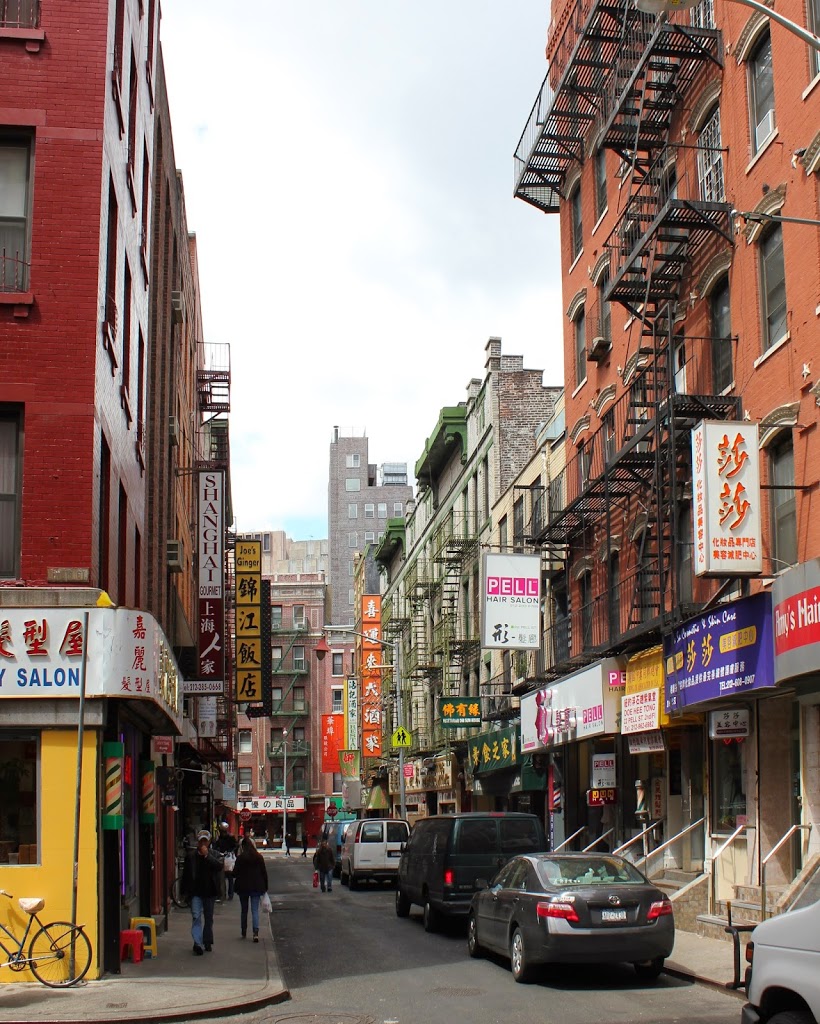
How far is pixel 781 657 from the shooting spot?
53.1 feet

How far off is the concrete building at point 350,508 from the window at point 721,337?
9592 cm

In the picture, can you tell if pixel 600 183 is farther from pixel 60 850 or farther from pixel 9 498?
pixel 60 850

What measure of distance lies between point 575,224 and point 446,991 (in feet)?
70.9

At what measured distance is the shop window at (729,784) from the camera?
66.8 ft

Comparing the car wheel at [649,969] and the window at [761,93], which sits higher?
the window at [761,93]

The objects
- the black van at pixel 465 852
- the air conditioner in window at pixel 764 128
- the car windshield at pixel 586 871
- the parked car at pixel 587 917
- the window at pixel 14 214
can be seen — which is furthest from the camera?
the black van at pixel 465 852

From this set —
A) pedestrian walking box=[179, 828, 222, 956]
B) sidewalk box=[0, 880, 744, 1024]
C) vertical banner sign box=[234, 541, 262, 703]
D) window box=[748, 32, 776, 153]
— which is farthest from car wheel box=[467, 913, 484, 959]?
vertical banner sign box=[234, 541, 262, 703]

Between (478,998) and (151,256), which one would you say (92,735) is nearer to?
(478,998)

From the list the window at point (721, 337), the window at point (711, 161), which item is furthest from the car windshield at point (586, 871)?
the window at point (711, 161)

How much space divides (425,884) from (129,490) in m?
8.67

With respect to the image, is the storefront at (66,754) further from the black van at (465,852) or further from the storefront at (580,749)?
the storefront at (580,749)

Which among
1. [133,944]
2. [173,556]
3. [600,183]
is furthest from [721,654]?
[173,556]

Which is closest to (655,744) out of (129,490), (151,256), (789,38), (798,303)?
(798,303)

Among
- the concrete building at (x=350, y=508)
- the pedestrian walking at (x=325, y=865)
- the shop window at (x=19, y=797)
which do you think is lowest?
the pedestrian walking at (x=325, y=865)
